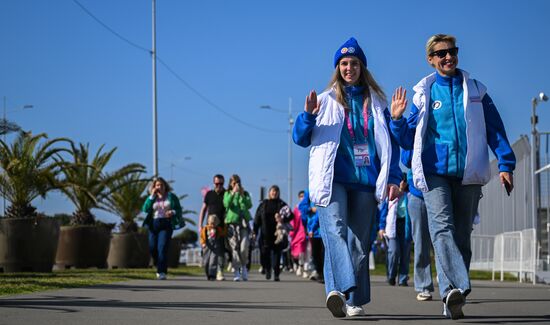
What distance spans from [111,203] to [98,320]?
28.0 metres

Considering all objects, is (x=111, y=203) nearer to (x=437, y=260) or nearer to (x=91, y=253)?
(x=91, y=253)

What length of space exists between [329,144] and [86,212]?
23.0 m

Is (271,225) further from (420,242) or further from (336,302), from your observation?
(336,302)

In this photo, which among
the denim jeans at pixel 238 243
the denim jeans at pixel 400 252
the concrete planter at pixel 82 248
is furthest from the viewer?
the concrete planter at pixel 82 248

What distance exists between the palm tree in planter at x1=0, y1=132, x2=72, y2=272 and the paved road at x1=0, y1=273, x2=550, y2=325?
841 centimetres

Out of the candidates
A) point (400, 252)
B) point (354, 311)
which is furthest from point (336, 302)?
point (400, 252)

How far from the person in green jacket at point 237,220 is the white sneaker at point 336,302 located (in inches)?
476

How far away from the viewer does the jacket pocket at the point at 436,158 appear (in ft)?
28.5

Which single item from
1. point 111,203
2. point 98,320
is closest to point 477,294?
point 98,320

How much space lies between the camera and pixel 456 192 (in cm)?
881

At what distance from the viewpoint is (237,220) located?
20406 millimetres

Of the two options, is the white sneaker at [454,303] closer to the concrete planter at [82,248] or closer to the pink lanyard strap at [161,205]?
the pink lanyard strap at [161,205]

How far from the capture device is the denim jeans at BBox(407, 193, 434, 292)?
1238 cm

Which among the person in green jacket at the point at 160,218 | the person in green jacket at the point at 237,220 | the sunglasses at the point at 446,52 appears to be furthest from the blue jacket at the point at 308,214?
the sunglasses at the point at 446,52
